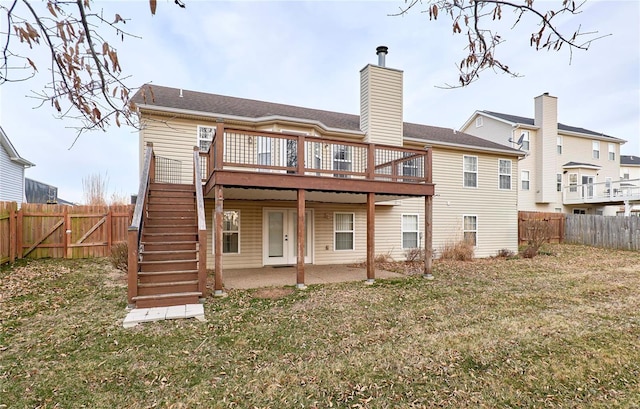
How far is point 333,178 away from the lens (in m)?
7.74

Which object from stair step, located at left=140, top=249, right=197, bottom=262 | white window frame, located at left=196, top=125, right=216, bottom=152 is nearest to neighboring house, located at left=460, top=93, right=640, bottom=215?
white window frame, located at left=196, top=125, right=216, bottom=152

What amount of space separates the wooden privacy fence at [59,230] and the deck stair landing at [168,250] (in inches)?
124

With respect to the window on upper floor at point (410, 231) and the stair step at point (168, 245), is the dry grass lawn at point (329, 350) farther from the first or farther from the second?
the window on upper floor at point (410, 231)

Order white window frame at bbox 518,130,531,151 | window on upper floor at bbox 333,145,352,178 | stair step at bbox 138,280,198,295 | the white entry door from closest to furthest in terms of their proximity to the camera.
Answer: stair step at bbox 138,280,198,295, the white entry door, window on upper floor at bbox 333,145,352,178, white window frame at bbox 518,130,531,151

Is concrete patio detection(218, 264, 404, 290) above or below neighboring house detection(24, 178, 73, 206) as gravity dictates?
below

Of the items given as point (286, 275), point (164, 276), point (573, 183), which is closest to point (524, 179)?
point (573, 183)

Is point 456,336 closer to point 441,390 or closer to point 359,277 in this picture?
point 441,390

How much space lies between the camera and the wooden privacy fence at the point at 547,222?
680 inches

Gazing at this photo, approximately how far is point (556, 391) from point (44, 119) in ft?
18.0

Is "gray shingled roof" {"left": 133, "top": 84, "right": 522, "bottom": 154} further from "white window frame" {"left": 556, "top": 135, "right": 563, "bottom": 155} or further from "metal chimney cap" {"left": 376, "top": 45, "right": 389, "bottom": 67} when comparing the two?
"white window frame" {"left": 556, "top": 135, "right": 563, "bottom": 155}

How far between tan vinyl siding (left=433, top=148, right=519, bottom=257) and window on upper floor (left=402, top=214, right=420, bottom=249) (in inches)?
33.5

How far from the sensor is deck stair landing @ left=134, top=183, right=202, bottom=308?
18.8ft

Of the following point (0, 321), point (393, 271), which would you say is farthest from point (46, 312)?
point (393, 271)

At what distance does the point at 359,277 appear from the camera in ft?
28.9
